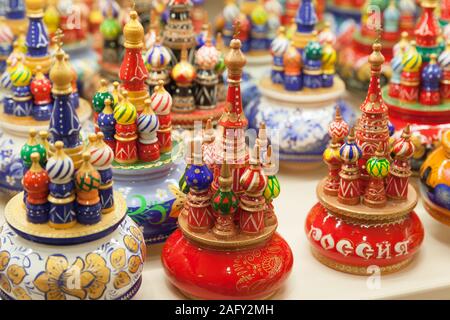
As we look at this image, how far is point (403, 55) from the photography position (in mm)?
2285

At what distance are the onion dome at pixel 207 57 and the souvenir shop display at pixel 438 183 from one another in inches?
24.8

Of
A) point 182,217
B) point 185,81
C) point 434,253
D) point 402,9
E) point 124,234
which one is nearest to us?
point 124,234

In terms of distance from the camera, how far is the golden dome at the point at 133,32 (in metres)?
1.86

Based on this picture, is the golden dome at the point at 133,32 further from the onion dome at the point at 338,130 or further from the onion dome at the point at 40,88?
the onion dome at the point at 338,130

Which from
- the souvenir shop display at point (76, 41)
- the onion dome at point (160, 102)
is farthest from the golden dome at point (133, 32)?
the souvenir shop display at point (76, 41)

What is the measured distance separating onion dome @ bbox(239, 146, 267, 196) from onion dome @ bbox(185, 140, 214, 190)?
0.07 m

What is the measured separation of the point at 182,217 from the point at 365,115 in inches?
18.7

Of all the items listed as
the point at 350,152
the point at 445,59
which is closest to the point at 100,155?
the point at 350,152

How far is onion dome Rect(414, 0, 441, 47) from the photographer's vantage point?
2279 mm

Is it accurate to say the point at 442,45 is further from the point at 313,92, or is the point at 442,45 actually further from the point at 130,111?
the point at 130,111

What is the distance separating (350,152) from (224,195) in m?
0.32

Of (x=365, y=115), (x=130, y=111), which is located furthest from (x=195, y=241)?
(x=365, y=115)

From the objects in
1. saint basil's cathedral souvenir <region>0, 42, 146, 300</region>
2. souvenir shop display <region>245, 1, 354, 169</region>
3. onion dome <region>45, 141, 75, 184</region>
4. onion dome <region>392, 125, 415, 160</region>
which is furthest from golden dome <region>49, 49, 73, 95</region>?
souvenir shop display <region>245, 1, 354, 169</region>

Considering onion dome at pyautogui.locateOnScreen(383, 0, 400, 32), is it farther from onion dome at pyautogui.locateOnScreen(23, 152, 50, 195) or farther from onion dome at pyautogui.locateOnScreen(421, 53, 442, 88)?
onion dome at pyautogui.locateOnScreen(23, 152, 50, 195)
